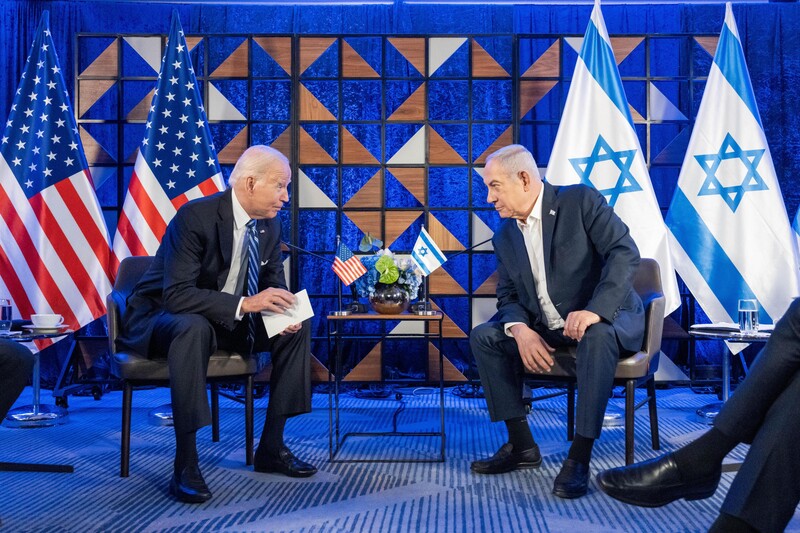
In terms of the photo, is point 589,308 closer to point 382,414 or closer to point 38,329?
point 382,414

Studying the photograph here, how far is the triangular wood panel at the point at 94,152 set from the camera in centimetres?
565

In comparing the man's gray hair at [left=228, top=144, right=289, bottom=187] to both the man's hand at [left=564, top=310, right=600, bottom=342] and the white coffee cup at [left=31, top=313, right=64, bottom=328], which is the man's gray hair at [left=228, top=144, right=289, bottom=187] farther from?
the white coffee cup at [left=31, top=313, right=64, bottom=328]

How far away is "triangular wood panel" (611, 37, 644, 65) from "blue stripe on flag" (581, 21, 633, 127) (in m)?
0.48

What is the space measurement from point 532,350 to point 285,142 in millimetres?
3150

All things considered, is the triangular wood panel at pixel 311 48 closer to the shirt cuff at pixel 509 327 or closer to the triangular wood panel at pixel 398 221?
the triangular wood panel at pixel 398 221

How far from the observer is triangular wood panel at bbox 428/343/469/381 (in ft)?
17.9

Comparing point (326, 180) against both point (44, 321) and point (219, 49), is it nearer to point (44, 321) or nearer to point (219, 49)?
point (219, 49)

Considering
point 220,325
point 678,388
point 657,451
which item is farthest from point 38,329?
point 678,388

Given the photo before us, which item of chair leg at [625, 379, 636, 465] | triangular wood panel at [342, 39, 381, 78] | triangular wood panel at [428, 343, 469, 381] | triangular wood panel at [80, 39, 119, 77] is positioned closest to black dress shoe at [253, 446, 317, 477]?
chair leg at [625, 379, 636, 465]

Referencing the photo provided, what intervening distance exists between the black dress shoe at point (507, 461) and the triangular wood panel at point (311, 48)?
133 inches

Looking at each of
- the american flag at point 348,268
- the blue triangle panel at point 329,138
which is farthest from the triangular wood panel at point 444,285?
the american flag at point 348,268

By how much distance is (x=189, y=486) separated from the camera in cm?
272

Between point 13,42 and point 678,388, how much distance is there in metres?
5.73

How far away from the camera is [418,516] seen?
2496mm
